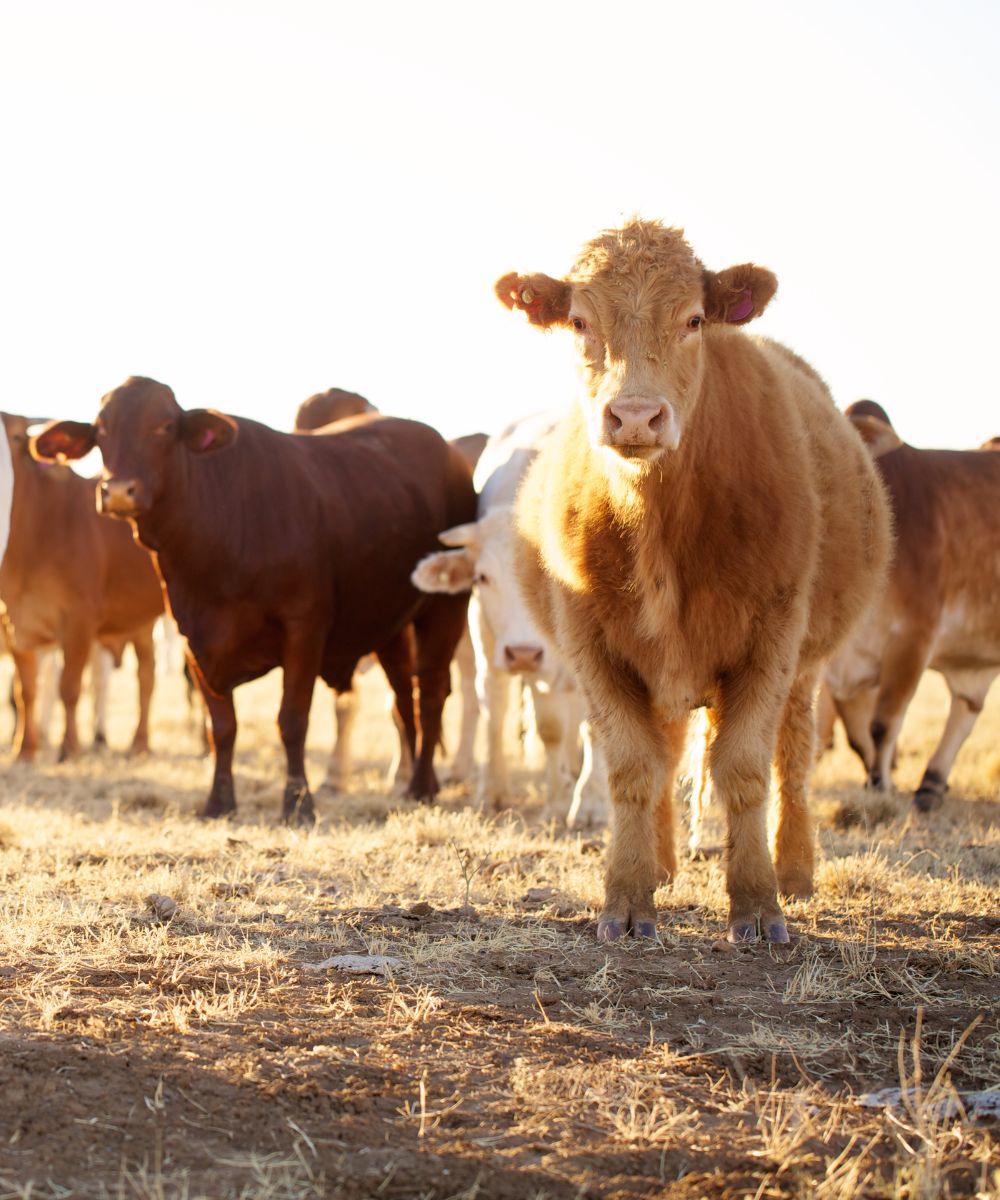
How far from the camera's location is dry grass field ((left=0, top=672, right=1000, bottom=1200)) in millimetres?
2666

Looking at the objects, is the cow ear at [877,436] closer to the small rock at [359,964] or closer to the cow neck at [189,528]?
the cow neck at [189,528]

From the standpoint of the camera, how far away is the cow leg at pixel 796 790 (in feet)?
17.6

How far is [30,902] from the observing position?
468 cm

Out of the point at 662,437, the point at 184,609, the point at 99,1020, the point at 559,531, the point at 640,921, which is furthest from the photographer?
the point at 184,609

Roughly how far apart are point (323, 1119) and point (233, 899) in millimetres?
2218

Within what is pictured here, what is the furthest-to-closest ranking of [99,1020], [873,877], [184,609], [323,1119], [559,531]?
[184,609], [873,877], [559,531], [99,1020], [323,1119]

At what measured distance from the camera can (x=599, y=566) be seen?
4.69 m

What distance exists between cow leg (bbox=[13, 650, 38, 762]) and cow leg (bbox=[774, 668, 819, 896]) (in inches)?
291

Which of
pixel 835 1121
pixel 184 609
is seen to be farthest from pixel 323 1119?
pixel 184 609

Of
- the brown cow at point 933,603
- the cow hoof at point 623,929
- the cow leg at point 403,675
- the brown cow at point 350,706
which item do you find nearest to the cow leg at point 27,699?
the brown cow at point 350,706

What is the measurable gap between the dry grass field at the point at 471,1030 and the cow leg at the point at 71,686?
5.50m

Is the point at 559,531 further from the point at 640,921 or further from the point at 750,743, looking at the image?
the point at 640,921

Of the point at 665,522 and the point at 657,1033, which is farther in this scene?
the point at 665,522

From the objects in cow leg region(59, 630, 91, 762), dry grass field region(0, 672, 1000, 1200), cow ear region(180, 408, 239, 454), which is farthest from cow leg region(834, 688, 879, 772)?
cow leg region(59, 630, 91, 762)
